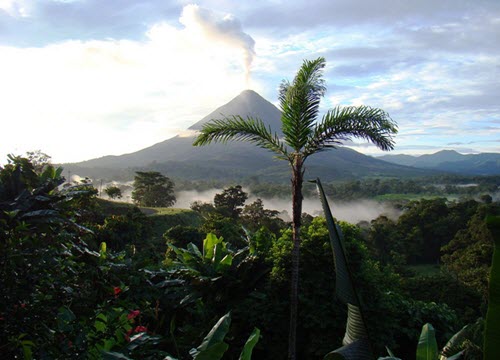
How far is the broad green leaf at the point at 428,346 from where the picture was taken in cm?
254

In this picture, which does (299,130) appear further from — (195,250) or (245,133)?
(195,250)

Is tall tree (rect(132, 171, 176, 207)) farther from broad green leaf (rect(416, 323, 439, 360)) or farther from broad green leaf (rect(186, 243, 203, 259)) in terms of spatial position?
broad green leaf (rect(416, 323, 439, 360))

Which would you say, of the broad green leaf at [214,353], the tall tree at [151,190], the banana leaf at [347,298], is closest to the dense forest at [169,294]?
the broad green leaf at [214,353]

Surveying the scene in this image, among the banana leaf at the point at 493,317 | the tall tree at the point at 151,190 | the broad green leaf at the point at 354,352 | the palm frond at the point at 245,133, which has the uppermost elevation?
the palm frond at the point at 245,133

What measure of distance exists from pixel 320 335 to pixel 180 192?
99744mm

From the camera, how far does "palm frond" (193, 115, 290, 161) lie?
6.32 metres

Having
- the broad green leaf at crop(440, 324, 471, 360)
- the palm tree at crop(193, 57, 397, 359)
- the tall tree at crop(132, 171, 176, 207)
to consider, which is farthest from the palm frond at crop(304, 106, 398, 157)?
the tall tree at crop(132, 171, 176, 207)

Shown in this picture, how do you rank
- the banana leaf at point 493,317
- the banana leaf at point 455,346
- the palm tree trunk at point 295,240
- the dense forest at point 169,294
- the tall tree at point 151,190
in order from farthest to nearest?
the tall tree at point 151,190 < the palm tree trunk at point 295,240 < the dense forest at point 169,294 < the banana leaf at point 455,346 < the banana leaf at point 493,317

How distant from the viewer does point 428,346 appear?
103 inches

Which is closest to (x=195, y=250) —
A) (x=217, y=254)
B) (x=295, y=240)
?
(x=217, y=254)

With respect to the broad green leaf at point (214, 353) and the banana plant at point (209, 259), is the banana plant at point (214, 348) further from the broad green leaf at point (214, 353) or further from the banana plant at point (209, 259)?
the banana plant at point (209, 259)

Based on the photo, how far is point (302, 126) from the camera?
6.13 m

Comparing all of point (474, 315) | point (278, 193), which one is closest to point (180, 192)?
point (278, 193)

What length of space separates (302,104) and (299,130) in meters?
0.40
